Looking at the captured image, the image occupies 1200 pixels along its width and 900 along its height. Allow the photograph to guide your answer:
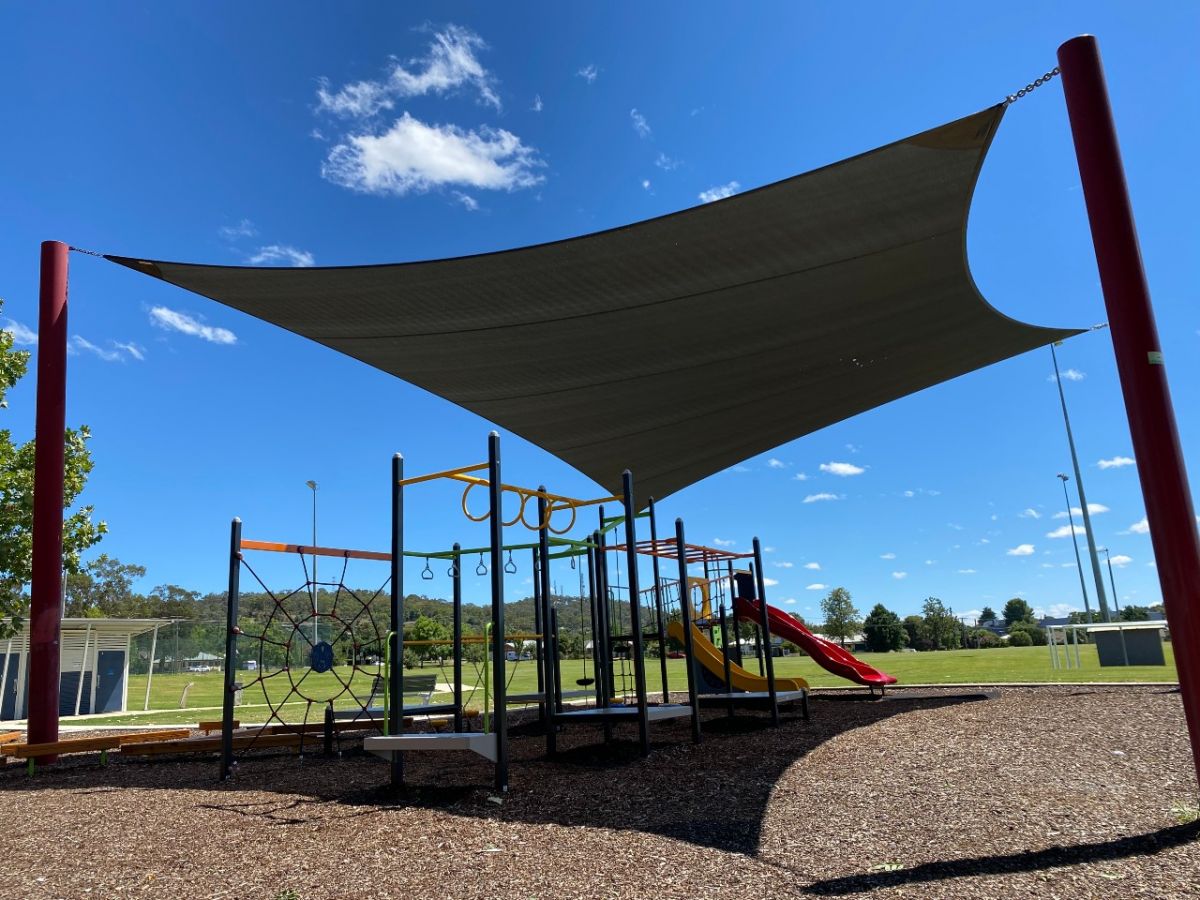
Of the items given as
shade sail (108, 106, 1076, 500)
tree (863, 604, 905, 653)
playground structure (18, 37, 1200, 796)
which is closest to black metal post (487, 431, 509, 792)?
playground structure (18, 37, 1200, 796)

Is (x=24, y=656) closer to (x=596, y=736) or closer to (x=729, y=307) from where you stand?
(x=596, y=736)

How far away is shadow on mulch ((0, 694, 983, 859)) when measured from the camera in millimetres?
4297

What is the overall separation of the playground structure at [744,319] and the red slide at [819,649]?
113mm

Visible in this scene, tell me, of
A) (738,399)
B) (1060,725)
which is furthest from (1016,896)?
(738,399)

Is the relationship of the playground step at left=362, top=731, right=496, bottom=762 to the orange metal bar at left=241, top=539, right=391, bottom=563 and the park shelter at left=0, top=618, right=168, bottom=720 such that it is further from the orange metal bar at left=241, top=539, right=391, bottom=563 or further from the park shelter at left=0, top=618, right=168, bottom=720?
the park shelter at left=0, top=618, right=168, bottom=720

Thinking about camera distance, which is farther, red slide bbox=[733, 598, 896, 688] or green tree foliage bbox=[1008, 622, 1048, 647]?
green tree foliage bbox=[1008, 622, 1048, 647]

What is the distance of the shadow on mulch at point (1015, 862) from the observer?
3.03 metres

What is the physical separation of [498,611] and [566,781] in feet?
4.11

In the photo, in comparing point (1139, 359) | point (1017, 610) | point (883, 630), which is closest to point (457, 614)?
point (1139, 359)

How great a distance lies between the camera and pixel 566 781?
17.7 ft

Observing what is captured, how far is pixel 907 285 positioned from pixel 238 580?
6.28 meters

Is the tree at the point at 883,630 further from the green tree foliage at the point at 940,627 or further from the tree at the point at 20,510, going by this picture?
the tree at the point at 20,510

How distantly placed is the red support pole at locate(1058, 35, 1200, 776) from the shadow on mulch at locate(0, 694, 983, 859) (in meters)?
2.08

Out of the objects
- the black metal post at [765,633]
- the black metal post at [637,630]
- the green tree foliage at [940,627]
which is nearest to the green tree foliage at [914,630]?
the green tree foliage at [940,627]
